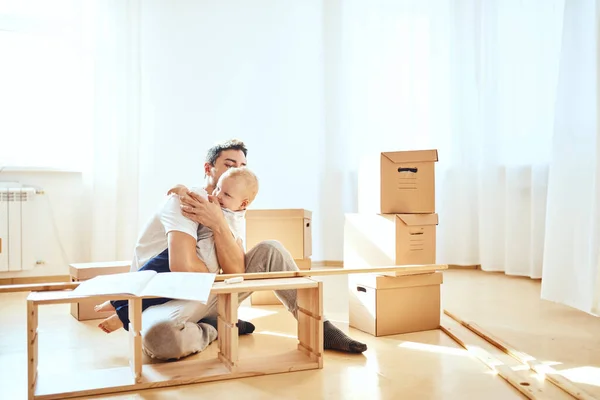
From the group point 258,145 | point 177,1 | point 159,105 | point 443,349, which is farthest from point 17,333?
point 177,1

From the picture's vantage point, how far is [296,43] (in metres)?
4.01

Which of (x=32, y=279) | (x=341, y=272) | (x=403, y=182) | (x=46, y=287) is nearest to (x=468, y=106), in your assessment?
(x=403, y=182)

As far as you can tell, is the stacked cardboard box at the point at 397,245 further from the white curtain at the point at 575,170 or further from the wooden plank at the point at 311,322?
the white curtain at the point at 575,170

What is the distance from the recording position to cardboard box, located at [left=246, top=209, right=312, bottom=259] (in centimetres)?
284

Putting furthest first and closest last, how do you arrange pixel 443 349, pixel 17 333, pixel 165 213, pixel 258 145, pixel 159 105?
pixel 258 145, pixel 159 105, pixel 17 333, pixel 443 349, pixel 165 213

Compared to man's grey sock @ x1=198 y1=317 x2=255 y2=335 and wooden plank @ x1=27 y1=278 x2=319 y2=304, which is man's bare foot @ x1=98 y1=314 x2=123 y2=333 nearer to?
wooden plank @ x1=27 y1=278 x2=319 y2=304

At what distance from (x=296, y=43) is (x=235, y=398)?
303cm

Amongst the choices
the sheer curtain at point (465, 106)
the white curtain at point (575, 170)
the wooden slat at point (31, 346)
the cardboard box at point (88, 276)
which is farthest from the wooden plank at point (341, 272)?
the sheer curtain at point (465, 106)

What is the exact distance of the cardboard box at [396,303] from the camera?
2.10m

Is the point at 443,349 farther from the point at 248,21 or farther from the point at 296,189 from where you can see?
the point at 248,21

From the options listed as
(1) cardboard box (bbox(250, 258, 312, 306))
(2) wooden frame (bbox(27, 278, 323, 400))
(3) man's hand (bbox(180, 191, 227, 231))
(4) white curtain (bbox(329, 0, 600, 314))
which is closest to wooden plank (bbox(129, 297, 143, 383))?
(2) wooden frame (bbox(27, 278, 323, 400))

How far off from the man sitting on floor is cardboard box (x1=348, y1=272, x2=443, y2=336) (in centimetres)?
27

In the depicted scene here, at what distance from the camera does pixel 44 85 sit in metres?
3.46

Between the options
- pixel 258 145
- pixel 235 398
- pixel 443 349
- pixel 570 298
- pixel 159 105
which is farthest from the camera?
pixel 258 145
